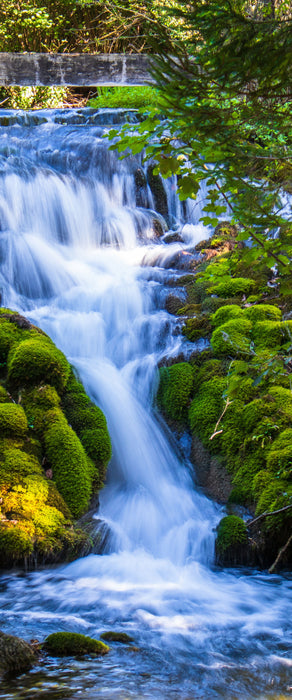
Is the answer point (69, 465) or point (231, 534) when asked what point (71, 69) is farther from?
point (231, 534)

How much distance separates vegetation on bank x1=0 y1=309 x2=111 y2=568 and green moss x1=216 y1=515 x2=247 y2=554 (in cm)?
112

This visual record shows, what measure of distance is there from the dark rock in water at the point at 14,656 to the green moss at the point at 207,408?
10.3 ft

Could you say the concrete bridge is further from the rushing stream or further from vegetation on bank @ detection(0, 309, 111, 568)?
vegetation on bank @ detection(0, 309, 111, 568)

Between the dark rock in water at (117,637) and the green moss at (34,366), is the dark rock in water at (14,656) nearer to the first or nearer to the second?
the dark rock in water at (117,637)

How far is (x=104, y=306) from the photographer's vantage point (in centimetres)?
829

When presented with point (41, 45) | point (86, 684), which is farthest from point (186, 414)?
point (41, 45)

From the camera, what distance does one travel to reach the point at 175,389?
6.21 metres

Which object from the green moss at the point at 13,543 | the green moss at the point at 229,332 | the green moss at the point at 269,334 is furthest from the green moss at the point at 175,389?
the green moss at the point at 13,543

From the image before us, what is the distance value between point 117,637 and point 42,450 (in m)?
2.04

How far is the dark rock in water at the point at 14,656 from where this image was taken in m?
2.64

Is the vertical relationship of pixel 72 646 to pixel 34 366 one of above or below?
below

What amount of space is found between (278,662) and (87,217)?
9586 mm

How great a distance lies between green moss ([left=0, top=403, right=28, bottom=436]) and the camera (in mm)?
4789

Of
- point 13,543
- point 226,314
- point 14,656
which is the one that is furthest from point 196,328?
point 14,656
